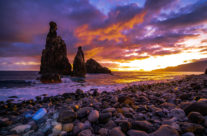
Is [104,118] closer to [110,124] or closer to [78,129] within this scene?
[110,124]

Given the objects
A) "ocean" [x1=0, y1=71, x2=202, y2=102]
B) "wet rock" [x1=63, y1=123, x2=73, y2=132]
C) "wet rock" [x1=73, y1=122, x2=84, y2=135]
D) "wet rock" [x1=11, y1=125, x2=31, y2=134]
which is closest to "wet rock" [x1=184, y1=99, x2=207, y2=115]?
"wet rock" [x1=73, y1=122, x2=84, y2=135]

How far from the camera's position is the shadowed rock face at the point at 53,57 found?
47094 mm

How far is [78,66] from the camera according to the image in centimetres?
3738

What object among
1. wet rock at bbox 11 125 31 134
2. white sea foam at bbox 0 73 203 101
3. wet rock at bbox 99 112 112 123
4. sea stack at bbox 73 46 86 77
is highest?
sea stack at bbox 73 46 86 77

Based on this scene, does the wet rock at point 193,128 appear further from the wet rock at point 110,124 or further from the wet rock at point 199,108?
the wet rock at point 110,124

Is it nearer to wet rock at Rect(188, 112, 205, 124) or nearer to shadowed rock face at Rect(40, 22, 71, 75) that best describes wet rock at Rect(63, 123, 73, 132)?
wet rock at Rect(188, 112, 205, 124)

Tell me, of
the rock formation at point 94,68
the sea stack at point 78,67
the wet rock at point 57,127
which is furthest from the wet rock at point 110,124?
the rock formation at point 94,68

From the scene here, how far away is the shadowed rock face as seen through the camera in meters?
47.1

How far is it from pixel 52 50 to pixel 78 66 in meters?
19.5

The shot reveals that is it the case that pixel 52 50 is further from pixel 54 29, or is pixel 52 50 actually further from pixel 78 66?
pixel 78 66

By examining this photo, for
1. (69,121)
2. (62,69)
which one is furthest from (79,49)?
(69,121)

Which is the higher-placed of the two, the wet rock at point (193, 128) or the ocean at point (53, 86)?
the wet rock at point (193, 128)

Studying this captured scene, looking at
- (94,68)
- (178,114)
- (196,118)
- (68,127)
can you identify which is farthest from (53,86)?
(94,68)

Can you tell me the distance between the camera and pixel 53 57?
4791cm
